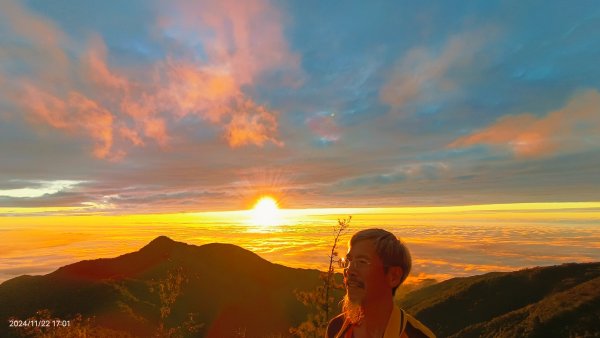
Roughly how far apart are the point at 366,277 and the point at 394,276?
0.32 m

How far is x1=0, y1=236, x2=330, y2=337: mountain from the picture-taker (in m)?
108

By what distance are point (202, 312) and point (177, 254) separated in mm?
47505

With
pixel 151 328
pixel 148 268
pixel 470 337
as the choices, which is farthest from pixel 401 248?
pixel 148 268

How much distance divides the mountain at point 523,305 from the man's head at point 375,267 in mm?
100974

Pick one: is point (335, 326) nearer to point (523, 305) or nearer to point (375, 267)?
point (375, 267)

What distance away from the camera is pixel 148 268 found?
16000cm

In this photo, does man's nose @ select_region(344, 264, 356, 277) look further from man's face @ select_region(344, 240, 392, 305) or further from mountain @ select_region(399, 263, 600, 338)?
mountain @ select_region(399, 263, 600, 338)

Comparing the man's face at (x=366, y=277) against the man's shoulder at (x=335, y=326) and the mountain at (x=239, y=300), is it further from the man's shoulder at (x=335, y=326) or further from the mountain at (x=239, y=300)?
the mountain at (x=239, y=300)

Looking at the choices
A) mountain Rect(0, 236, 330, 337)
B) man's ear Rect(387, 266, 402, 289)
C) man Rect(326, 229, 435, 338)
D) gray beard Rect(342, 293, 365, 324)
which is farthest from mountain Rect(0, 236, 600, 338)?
man's ear Rect(387, 266, 402, 289)

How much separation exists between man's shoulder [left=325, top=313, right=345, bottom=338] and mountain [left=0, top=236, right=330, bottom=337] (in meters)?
74.3

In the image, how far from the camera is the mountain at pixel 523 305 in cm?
8669

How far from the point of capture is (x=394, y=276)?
391 cm

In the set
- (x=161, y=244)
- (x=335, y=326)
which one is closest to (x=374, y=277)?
(x=335, y=326)

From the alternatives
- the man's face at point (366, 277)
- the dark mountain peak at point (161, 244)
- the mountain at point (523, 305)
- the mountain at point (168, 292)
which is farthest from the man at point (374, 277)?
the dark mountain peak at point (161, 244)
